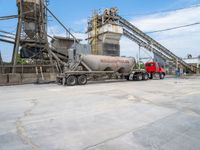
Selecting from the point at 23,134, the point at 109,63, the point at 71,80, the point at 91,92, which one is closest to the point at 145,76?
the point at 109,63

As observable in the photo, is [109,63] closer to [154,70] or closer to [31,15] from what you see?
[154,70]

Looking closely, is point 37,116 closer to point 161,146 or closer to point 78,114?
point 78,114

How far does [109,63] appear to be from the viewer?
857 inches

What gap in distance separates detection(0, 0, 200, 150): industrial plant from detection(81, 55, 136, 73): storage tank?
0.09 m

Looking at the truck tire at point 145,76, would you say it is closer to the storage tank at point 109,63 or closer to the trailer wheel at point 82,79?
the storage tank at point 109,63

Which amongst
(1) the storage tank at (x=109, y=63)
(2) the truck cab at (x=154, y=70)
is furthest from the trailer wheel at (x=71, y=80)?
(2) the truck cab at (x=154, y=70)

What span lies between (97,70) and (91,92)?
7704mm

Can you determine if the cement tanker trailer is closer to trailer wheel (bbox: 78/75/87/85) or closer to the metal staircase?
trailer wheel (bbox: 78/75/87/85)

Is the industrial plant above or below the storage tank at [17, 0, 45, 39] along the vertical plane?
below

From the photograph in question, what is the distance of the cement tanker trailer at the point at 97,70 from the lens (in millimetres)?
19109

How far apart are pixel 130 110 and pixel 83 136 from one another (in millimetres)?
3225

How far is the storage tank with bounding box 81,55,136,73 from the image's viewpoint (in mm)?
20359

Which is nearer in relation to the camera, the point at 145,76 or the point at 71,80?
the point at 71,80

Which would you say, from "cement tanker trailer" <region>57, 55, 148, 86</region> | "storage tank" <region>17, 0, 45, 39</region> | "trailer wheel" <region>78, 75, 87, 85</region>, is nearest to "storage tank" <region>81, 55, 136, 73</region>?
"cement tanker trailer" <region>57, 55, 148, 86</region>
